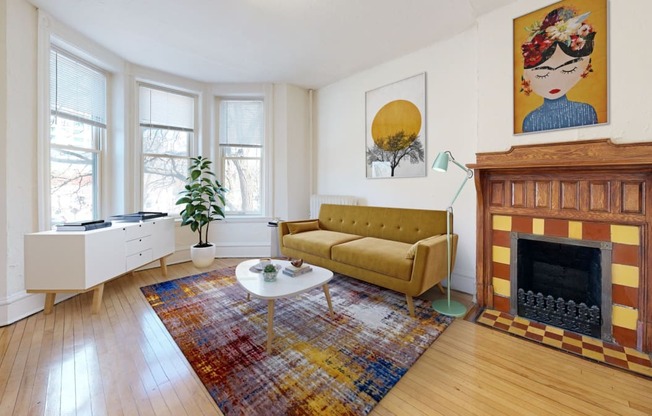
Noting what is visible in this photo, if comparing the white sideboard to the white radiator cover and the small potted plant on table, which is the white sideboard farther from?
the white radiator cover

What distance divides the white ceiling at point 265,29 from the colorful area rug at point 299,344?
276cm

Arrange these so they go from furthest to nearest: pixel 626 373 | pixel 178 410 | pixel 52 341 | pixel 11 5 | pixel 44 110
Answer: pixel 44 110 → pixel 11 5 → pixel 52 341 → pixel 626 373 → pixel 178 410

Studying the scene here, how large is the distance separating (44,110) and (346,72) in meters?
3.43

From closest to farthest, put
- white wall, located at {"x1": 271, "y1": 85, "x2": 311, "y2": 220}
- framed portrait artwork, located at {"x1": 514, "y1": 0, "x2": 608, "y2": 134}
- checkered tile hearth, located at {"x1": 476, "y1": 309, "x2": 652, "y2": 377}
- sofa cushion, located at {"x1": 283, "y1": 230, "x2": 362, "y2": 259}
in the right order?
checkered tile hearth, located at {"x1": 476, "y1": 309, "x2": 652, "y2": 377} → framed portrait artwork, located at {"x1": 514, "y1": 0, "x2": 608, "y2": 134} → sofa cushion, located at {"x1": 283, "y1": 230, "x2": 362, "y2": 259} → white wall, located at {"x1": 271, "y1": 85, "x2": 311, "y2": 220}

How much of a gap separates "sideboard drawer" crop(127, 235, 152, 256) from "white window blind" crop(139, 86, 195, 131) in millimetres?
1772

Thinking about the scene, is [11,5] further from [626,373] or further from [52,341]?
[626,373]

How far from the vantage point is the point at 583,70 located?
6.56ft

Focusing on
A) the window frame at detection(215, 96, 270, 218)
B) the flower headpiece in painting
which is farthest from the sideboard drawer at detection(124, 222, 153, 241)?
the flower headpiece in painting

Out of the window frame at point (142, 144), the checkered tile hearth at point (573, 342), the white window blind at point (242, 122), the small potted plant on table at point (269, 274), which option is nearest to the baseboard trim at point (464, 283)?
the checkered tile hearth at point (573, 342)

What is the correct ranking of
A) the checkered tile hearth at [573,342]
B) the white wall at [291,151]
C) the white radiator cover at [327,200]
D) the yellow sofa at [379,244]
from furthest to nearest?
the white wall at [291,151] → the white radiator cover at [327,200] → the yellow sofa at [379,244] → the checkered tile hearth at [573,342]

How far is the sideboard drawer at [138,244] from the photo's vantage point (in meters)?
2.86

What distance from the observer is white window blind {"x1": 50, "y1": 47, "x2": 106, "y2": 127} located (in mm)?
2797

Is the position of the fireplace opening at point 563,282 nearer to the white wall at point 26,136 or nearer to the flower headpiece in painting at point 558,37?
the flower headpiece in painting at point 558,37

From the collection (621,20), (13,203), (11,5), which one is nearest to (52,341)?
(13,203)
